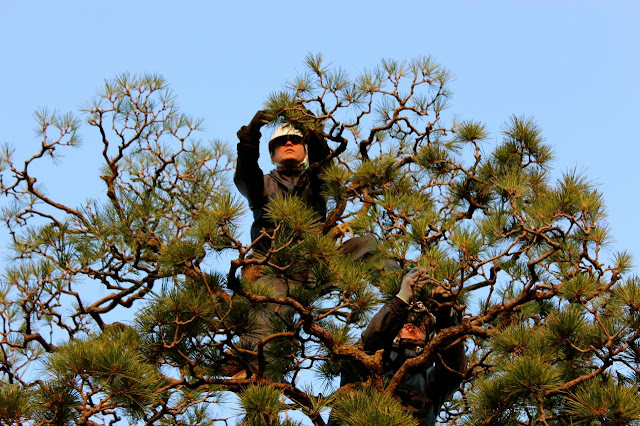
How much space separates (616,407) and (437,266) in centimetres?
93

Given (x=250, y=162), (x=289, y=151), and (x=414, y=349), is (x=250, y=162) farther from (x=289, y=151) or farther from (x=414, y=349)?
(x=414, y=349)

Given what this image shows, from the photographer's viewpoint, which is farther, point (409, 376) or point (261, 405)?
point (409, 376)

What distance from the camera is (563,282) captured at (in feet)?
14.3

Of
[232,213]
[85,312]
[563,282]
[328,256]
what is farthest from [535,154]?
[85,312]

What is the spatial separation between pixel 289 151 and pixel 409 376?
A: 5.58ft

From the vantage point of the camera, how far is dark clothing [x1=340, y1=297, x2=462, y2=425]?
14.9 feet

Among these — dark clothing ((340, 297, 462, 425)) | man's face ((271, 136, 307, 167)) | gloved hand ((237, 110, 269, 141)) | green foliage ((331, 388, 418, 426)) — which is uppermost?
man's face ((271, 136, 307, 167))

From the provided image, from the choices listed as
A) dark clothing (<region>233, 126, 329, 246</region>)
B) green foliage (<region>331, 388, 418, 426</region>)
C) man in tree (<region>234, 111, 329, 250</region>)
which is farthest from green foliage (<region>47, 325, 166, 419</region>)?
dark clothing (<region>233, 126, 329, 246</region>)

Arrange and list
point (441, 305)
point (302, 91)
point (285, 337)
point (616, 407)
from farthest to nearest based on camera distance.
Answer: point (302, 91)
point (285, 337)
point (441, 305)
point (616, 407)

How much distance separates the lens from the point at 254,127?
5141mm

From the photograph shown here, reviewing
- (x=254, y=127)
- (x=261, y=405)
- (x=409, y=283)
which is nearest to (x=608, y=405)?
(x=409, y=283)

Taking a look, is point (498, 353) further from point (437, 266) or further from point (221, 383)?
point (221, 383)

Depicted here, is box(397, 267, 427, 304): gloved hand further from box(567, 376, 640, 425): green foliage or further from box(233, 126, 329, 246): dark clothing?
box(233, 126, 329, 246): dark clothing

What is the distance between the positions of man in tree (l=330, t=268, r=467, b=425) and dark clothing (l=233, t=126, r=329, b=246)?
34.4 inches
